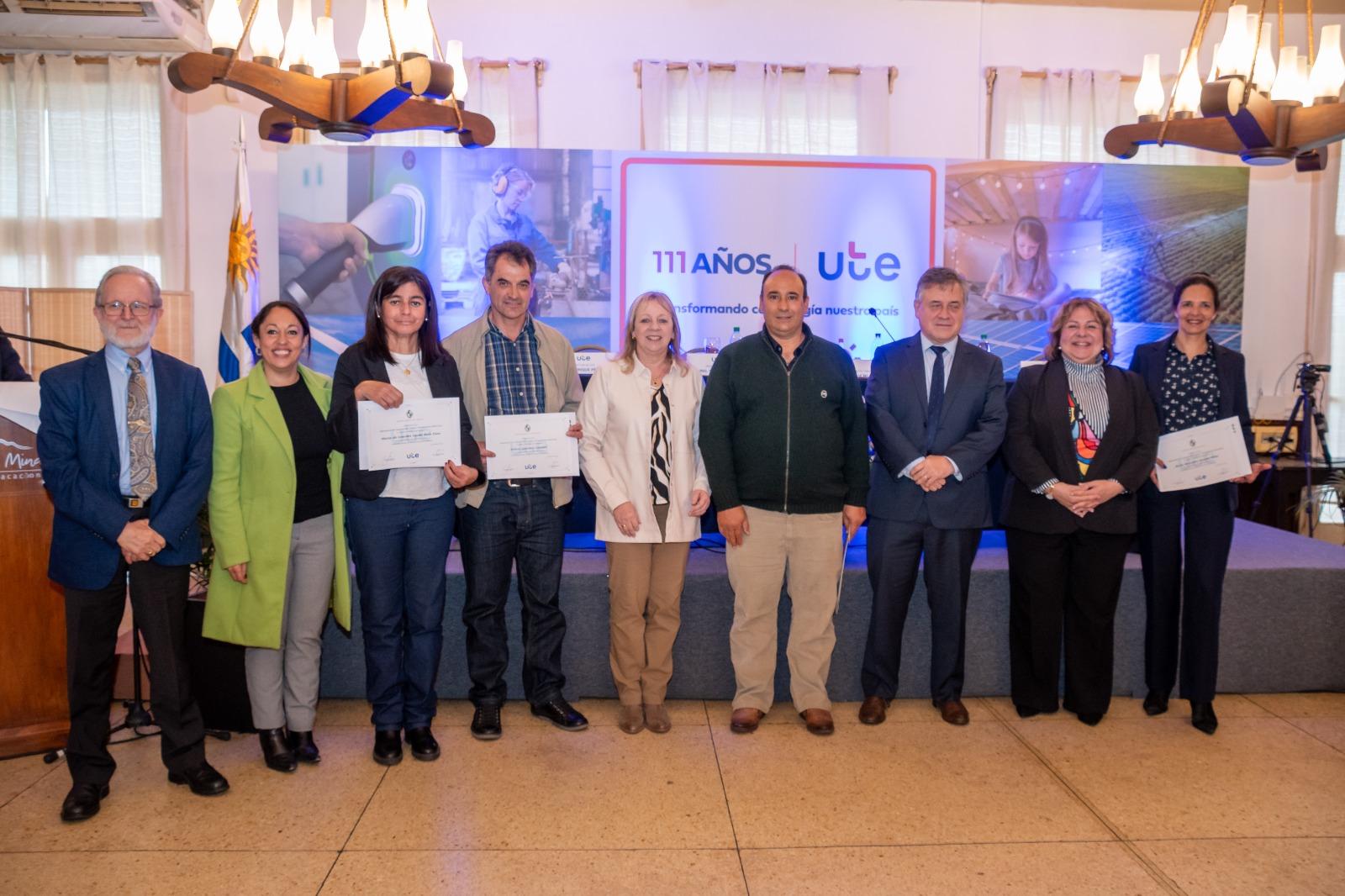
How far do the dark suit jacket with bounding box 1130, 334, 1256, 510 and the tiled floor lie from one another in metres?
1.06

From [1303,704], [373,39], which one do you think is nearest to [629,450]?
[373,39]

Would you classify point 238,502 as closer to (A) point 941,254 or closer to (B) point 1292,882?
(B) point 1292,882

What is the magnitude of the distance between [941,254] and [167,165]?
17.5 ft

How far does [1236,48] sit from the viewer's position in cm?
265

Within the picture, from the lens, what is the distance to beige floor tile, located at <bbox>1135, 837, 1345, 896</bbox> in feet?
7.86

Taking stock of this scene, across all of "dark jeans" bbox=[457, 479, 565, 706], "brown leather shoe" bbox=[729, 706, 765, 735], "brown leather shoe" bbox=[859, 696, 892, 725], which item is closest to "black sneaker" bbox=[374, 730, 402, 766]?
"dark jeans" bbox=[457, 479, 565, 706]

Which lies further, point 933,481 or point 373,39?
point 933,481

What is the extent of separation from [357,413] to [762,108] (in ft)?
15.9

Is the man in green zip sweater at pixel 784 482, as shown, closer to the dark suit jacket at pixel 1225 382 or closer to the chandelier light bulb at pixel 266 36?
the dark suit jacket at pixel 1225 382

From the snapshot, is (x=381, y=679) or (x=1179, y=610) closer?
A: (x=381, y=679)

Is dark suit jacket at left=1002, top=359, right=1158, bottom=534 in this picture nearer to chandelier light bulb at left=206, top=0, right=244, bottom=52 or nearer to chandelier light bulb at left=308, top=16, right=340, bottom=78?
chandelier light bulb at left=308, top=16, right=340, bottom=78

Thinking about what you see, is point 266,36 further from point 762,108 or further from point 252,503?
point 762,108

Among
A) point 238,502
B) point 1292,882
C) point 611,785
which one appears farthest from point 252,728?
point 1292,882

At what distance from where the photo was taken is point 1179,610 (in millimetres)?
3660
